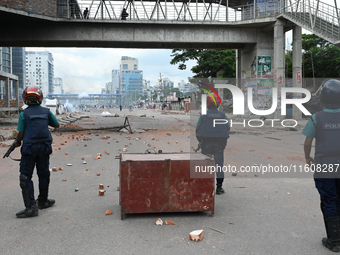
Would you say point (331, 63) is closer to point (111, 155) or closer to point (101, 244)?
point (111, 155)

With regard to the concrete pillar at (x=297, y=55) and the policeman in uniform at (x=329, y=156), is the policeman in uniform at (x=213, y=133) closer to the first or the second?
the policeman in uniform at (x=329, y=156)

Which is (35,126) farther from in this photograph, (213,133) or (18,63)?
(18,63)

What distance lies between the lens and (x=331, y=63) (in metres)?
37.4

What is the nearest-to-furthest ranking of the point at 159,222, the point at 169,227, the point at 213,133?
1. the point at 169,227
2. the point at 159,222
3. the point at 213,133

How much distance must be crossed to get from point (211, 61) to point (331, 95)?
47158 millimetres

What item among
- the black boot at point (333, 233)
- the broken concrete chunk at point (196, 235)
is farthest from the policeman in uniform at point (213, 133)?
the black boot at point (333, 233)

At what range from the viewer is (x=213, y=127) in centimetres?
586

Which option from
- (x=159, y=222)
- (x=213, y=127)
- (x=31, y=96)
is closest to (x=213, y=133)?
(x=213, y=127)

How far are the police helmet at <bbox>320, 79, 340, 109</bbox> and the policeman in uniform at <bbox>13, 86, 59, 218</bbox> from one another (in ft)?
12.7

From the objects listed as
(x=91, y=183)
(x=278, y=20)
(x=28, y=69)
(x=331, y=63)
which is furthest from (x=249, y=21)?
(x=28, y=69)

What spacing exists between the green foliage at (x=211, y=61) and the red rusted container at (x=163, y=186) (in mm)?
45686

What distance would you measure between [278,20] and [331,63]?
53.3ft

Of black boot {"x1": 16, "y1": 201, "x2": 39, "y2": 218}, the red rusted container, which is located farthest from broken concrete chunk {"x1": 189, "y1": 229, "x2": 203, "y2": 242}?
black boot {"x1": 16, "y1": 201, "x2": 39, "y2": 218}

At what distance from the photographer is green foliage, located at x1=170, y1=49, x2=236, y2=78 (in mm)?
49203
